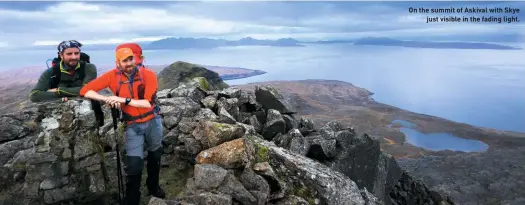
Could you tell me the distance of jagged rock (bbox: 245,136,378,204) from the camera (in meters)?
13.5

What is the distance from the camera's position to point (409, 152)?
6811 inches

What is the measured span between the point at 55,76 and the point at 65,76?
0.37m

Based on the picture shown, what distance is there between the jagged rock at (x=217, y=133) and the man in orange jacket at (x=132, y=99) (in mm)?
2914

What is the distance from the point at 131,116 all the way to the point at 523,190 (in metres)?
134

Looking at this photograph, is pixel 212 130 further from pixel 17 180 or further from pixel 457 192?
pixel 457 192

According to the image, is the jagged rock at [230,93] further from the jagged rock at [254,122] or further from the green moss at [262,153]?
the green moss at [262,153]

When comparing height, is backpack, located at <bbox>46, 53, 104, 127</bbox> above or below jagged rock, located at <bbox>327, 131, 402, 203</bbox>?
above

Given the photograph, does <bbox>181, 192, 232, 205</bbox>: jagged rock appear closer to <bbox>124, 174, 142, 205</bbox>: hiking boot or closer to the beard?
<bbox>124, 174, 142, 205</bbox>: hiking boot

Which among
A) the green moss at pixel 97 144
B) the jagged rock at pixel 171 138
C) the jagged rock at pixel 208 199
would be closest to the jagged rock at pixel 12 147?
the green moss at pixel 97 144

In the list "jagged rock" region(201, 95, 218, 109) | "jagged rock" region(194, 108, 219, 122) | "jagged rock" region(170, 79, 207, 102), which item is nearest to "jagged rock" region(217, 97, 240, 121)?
"jagged rock" region(201, 95, 218, 109)

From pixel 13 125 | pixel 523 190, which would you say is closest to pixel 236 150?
pixel 13 125

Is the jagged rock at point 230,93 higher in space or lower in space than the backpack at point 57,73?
lower

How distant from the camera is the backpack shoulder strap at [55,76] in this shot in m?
13.6

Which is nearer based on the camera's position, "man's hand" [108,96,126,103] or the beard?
"man's hand" [108,96,126,103]
